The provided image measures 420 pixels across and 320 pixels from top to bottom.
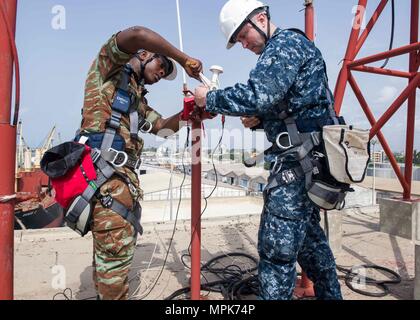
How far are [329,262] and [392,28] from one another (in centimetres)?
412

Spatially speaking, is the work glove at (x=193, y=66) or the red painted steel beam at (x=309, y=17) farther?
the red painted steel beam at (x=309, y=17)

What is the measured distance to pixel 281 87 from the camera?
227 centimetres

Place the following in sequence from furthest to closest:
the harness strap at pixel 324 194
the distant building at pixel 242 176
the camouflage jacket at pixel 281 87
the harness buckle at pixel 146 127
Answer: the distant building at pixel 242 176
the harness buckle at pixel 146 127
the harness strap at pixel 324 194
the camouflage jacket at pixel 281 87

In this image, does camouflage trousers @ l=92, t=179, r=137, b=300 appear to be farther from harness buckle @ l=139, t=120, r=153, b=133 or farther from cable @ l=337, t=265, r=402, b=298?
cable @ l=337, t=265, r=402, b=298

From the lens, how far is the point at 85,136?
2.61m

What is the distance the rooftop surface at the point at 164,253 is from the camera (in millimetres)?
3771

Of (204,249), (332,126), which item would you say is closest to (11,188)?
(332,126)

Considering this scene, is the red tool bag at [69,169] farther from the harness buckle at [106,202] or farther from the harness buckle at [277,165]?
→ the harness buckle at [277,165]

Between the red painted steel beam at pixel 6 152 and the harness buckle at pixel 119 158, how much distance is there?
89 cm

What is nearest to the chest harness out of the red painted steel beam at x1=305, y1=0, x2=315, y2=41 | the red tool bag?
the red painted steel beam at x1=305, y1=0, x2=315, y2=41

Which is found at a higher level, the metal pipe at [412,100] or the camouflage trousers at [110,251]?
the metal pipe at [412,100]

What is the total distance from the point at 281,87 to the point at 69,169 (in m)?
1.67

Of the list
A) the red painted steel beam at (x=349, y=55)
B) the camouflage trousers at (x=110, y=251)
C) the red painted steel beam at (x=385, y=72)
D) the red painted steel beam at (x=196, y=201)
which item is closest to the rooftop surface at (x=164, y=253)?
the red painted steel beam at (x=196, y=201)

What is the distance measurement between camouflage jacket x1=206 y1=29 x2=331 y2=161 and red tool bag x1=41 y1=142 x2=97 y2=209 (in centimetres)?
102
